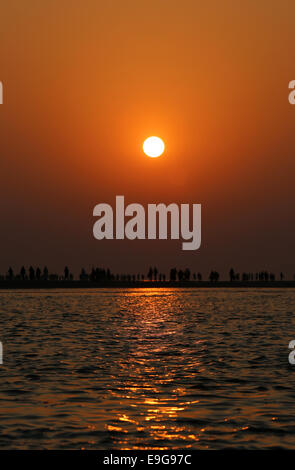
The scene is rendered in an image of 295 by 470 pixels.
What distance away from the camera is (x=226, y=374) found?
31094mm

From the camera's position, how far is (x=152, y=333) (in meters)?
54.9

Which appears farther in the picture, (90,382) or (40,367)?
(40,367)

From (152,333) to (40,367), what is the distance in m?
22.3

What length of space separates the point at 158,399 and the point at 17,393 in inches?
201

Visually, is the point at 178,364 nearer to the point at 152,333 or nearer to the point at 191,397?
the point at 191,397

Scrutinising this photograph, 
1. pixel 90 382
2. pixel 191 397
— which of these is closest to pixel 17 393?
pixel 90 382

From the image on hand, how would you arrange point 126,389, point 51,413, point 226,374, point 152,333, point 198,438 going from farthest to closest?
1. point 152,333
2. point 226,374
3. point 126,389
4. point 51,413
5. point 198,438
